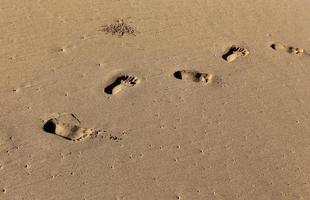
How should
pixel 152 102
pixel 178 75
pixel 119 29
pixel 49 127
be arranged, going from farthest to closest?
pixel 119 29 → pixel 178 75 → pixel 152 102 → pixel 49 127

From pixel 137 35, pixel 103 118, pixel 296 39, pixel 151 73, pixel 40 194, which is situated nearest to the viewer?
pixel 40 194

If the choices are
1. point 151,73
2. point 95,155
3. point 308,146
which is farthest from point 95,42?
point 308,146

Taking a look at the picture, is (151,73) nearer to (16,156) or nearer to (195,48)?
(195,48)

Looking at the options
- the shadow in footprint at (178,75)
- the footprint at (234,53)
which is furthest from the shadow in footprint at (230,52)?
the shadow in footprint at (178,75)

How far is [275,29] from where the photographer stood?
674 centimetres

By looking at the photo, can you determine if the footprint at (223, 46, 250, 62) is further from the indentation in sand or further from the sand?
the indentation in sand

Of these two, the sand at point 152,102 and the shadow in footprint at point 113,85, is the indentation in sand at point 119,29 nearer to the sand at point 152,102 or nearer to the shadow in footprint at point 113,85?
the sand at point 152,102

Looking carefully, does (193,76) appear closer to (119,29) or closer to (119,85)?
(119,85)

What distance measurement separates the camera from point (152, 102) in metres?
5.35

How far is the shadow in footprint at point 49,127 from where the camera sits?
15.9 ft

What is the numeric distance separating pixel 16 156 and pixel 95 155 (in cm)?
72

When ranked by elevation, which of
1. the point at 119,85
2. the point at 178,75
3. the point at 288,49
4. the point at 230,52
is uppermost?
the point at 119,85

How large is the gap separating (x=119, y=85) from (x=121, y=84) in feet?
0.10

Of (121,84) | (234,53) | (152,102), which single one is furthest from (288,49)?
(121,84)
